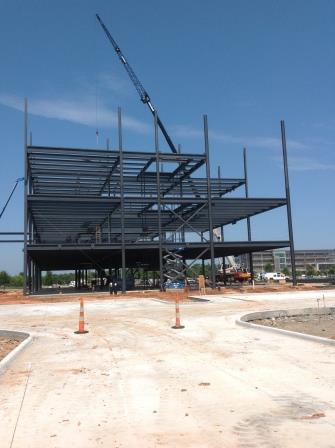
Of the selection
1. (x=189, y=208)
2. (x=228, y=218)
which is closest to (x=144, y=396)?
(x=189, y=208)

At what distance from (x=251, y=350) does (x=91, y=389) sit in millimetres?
4273

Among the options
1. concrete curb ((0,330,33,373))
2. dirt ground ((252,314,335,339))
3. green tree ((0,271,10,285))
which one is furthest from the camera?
green tree ((0,271,10,285))

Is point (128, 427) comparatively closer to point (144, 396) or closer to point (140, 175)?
point (144, 396)

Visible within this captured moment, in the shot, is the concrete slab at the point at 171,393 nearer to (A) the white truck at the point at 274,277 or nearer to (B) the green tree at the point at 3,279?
(A) the white truck at the point at 274,277

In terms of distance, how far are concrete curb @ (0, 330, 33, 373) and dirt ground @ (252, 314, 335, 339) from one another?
738 centimetres

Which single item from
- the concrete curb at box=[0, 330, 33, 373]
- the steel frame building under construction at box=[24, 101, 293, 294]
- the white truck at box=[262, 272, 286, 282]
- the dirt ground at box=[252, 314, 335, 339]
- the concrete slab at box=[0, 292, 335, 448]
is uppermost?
the steel frame building under construction at box=[24, 101, 293, 294]

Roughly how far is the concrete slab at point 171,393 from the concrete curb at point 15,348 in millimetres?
196

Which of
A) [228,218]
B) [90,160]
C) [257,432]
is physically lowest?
[257,432]

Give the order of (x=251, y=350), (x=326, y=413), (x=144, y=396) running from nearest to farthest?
1. (x=326, y=413)
2. (x=144, y=396)
3. (x=251, y=350)

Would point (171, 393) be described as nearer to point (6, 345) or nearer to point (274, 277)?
point (6, 345)

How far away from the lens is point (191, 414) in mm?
5836

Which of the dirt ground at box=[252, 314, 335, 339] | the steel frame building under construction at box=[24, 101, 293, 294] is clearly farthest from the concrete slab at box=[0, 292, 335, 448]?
the steel frame building under construction at box=[24, 101, 293, 294]

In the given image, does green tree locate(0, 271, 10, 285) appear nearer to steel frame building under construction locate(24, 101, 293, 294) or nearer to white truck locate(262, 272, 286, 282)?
white truck locate(262, 272, 286, 282)

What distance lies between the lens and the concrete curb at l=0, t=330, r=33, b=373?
9031 millimetres
